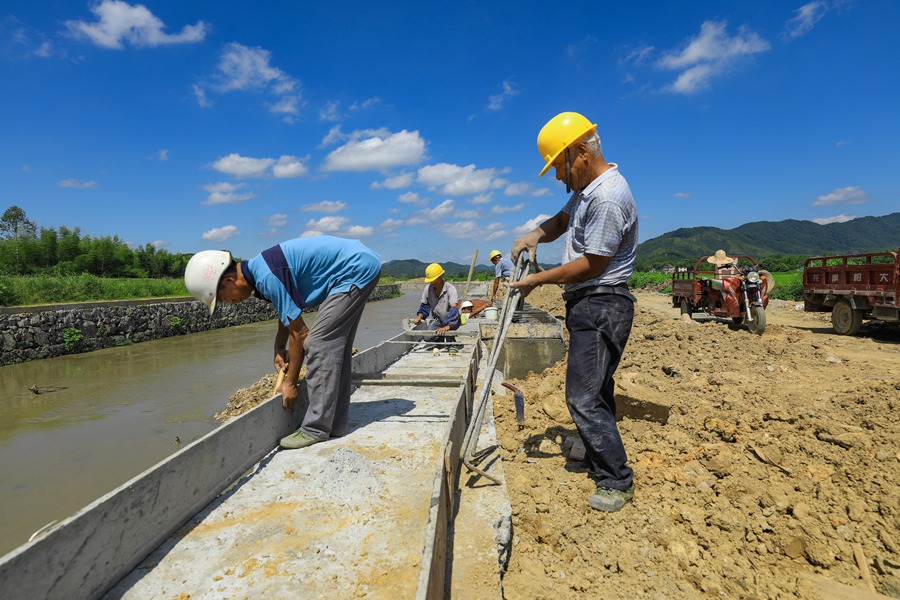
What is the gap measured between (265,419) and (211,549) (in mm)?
994

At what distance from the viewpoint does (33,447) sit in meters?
5.51

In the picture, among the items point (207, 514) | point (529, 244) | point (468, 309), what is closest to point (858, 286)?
point (468, 309)

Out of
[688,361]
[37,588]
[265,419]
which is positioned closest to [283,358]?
[265,419]

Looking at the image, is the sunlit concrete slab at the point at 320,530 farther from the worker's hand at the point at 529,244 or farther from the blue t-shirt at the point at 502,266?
the blue t-shirt at the point at 502,266

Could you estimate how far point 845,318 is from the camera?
9164 mm

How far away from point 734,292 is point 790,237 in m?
190

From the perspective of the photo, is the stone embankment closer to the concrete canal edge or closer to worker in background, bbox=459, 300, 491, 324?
worker in background, bbox=459, 300, 491, 324

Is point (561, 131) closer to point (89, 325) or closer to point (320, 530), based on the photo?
point (320, 530)

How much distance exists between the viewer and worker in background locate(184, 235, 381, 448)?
2.93 meters

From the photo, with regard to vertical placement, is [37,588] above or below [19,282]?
below

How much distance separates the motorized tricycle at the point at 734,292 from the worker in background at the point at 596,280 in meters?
7.97

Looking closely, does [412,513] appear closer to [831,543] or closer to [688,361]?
[831,543]

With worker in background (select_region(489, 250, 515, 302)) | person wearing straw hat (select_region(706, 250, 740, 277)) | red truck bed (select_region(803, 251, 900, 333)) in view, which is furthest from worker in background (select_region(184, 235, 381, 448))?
person wearing straw hat (select_region(706, 250, 740, 277))

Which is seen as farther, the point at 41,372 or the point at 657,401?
the point at 41,372
